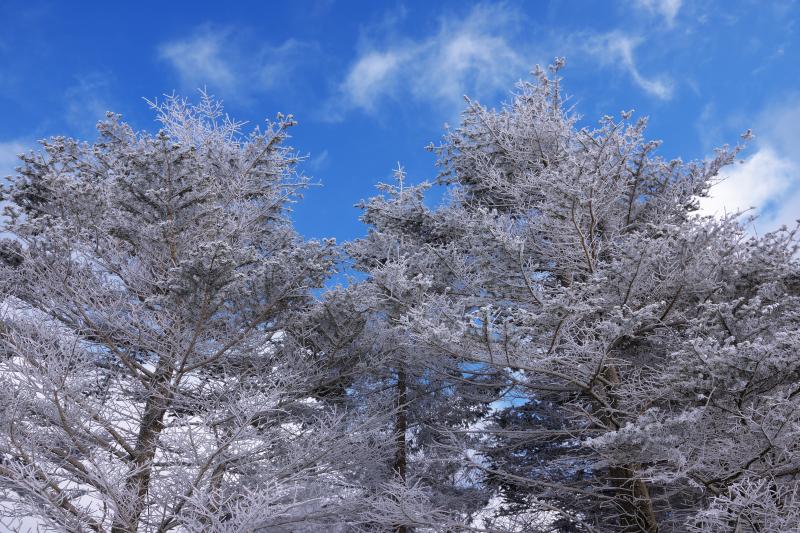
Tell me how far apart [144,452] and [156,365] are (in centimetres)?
142

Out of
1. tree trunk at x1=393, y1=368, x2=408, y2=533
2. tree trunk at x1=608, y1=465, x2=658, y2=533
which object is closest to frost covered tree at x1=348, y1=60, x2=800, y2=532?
tree trunk at x1=608, y1=465, x2=658, y2=533

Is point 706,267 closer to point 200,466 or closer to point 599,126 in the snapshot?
point 599,126

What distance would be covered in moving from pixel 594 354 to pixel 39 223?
7656 millimetres

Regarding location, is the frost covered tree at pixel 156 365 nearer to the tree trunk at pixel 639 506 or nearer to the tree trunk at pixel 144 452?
the tree trunk at pixel 144 452

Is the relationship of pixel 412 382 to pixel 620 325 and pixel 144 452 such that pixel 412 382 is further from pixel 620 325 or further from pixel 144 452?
pixel 620 325

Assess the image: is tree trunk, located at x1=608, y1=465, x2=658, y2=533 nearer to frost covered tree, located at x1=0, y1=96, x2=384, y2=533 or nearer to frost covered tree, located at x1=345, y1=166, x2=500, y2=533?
frost covered tree, located at x1=345, y1=166, x2=500, y2=533

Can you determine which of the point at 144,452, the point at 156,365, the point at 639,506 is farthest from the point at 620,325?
the point at 156,365

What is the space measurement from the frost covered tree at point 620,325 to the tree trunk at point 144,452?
11.1 ft

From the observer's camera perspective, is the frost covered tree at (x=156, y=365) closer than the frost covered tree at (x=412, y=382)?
Yes

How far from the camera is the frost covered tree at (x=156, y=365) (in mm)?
6211

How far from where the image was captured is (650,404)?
715 centimetres

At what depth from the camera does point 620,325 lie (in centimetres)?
586

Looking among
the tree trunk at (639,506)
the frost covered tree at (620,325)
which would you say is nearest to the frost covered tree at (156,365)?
the frost covered tree at (620,325)

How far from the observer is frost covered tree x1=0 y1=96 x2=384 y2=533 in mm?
6211
